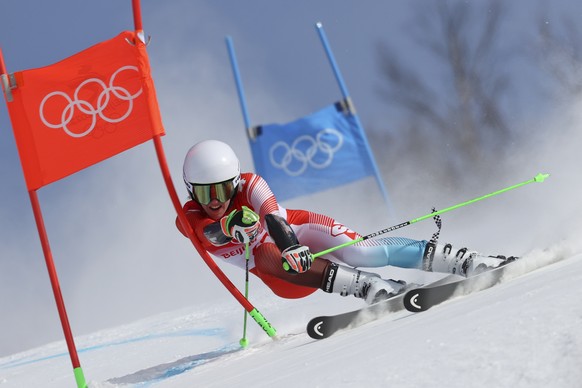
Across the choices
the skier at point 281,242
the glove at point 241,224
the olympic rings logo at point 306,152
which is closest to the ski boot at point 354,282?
the skier at point 281,242

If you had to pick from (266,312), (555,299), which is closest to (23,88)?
(266,312)

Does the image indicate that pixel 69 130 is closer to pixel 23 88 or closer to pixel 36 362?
pixel 23 88

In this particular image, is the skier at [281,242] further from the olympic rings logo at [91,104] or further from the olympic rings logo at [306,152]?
the olympic rings logo at [306,152]

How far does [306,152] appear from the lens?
11.1 meters

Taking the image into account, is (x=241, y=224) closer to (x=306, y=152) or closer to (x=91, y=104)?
(x=91, y=104)

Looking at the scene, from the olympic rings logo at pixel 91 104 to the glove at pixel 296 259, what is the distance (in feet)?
4.73

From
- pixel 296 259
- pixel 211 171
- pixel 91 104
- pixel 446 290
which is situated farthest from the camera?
pixel 91 104

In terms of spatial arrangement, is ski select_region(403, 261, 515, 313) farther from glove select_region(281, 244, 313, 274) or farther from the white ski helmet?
the white ski helmet

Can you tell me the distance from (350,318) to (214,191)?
42.8 inches

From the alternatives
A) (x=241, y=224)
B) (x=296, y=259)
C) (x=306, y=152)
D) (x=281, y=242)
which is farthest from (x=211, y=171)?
(x=306, y=152)

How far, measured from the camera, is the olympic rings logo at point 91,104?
4941mm

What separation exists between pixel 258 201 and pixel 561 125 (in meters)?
8.77

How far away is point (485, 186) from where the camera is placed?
1841 cm

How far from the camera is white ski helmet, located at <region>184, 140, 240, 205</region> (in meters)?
4.58
